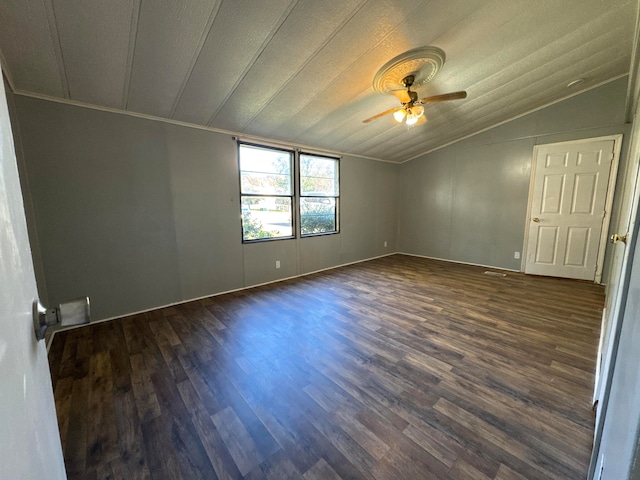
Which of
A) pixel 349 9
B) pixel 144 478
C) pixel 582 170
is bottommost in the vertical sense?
pixel 144 478

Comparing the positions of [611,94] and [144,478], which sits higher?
[611,94]

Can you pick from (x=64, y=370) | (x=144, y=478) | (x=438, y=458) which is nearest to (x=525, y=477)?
(x=438, y=458)

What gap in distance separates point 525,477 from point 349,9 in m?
2.90

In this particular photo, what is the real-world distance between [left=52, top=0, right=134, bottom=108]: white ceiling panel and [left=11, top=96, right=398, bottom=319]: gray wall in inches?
15.7

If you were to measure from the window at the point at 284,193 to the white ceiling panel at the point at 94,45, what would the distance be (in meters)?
1.53

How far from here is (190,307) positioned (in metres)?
3.10

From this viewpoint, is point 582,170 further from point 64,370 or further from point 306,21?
point 64,370

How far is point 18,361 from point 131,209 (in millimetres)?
2919

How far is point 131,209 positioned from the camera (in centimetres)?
282

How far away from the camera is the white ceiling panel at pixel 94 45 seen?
157cm

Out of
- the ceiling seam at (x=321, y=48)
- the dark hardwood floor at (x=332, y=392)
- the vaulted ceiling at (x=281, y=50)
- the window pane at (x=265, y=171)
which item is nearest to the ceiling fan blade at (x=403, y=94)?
the vaulted ceiling at (x=281, y=50)

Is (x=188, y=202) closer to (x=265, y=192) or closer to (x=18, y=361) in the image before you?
(x=265, y=192)

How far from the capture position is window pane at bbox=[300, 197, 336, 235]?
4.38 meters

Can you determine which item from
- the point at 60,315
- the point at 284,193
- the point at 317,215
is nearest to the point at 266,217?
the point at 284,193
